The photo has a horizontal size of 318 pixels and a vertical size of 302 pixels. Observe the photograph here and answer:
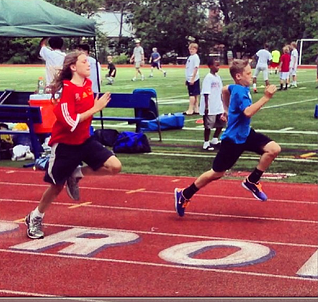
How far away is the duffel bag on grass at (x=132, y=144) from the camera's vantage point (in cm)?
1417

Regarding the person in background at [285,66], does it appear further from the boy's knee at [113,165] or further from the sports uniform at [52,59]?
the boy's knee at [113,165]

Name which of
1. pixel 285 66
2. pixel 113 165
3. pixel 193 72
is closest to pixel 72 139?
pixel 113 165

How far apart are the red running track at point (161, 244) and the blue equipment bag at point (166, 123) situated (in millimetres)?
6499

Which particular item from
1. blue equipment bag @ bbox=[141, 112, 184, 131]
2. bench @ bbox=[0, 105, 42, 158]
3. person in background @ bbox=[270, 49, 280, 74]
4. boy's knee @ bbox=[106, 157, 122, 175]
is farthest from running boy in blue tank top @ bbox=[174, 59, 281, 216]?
person in background @ bbox=[270, 49, 280, 74]

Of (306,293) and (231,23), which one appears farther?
(231,23)

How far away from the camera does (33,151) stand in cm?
1312

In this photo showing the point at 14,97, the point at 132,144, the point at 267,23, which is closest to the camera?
the point at 132,144

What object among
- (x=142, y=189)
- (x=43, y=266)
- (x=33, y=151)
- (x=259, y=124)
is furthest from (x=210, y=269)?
(x=259, y=124)

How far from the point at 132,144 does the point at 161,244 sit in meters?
6.81

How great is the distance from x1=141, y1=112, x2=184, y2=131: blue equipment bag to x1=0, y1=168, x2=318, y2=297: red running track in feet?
21.3

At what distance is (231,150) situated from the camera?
8.58 meters

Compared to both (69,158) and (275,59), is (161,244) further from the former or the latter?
(275,59)

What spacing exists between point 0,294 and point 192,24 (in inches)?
2553

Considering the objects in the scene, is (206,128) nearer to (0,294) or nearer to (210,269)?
(210,269)
